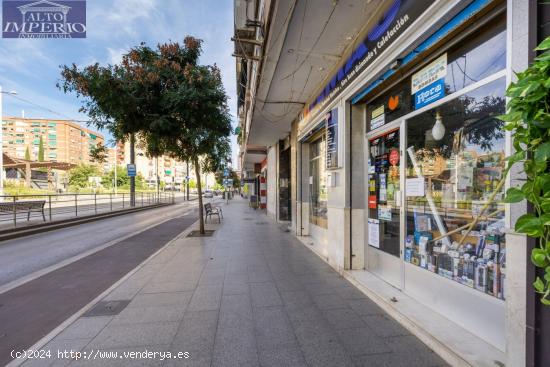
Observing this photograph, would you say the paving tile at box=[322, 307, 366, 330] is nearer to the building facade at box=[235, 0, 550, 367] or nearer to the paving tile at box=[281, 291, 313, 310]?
the paving tile at box=[281, 291, 313, 310]

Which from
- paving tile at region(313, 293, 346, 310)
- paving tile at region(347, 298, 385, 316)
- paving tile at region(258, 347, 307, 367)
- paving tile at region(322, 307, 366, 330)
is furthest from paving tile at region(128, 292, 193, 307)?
paving tile at region(347, 298, 385, 316)

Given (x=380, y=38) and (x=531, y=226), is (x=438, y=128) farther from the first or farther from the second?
(x=531, y=226)

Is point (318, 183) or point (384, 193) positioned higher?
point (318, 183)

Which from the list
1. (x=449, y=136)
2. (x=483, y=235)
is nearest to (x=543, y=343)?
(x=483, y=235)

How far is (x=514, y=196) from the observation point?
151 centimetres

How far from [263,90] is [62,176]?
76.1m

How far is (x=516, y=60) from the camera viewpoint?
1.93 m

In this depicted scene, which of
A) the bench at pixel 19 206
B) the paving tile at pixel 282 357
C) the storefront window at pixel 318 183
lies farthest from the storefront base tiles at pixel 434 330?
the bench at pixel 19 206

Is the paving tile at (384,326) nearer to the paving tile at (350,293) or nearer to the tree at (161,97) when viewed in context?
the paving tile at (350,293)

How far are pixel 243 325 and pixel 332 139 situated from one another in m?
3.66

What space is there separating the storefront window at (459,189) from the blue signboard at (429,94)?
0.13 metres

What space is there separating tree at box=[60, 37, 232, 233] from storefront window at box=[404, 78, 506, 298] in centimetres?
612

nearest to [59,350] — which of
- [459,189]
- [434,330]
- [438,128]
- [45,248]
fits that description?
[434,330]

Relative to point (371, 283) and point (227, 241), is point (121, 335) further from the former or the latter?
point (227, 241)
